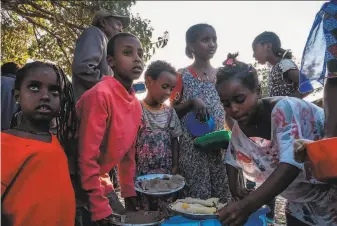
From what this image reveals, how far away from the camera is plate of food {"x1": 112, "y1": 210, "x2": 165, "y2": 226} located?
66.9 inches

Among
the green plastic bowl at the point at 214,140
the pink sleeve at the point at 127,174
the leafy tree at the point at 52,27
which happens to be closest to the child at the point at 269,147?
the green plastic bowl at the point at 214,140

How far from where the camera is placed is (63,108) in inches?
65.8

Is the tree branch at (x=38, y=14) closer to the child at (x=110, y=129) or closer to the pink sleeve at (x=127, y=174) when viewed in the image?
the child at (x=110, y=129)

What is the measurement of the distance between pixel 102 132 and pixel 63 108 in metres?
0.24

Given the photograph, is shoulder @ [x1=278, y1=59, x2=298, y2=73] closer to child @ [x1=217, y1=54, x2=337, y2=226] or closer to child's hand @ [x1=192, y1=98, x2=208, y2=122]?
child's hand @ [x1=192, y1=98, x2=208, y2=122]

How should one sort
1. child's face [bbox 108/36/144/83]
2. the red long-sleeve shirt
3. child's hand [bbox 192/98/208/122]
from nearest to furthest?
the red long-sleeve shirt < child's face [bbox 108/36/144/83] < child's hand [bbox 192/98/208/122]

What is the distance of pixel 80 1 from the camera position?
244 inches

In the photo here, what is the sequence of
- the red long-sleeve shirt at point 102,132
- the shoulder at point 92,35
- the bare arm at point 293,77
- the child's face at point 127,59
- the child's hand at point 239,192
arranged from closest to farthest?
the red long-sleeve shirt at point 102,132 < the child's hand at point 239,192 < the child's face at point 127,59 < the shoulder at point 92,35 < the bare arm at point 293,77

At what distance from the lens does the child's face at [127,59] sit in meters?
2.08

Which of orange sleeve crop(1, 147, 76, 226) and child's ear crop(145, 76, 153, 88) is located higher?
child's ear crop(145, 76, 153, 88)

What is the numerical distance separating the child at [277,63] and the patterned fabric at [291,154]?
166 centimetres

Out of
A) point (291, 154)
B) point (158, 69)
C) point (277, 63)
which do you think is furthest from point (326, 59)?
point (277, 63)

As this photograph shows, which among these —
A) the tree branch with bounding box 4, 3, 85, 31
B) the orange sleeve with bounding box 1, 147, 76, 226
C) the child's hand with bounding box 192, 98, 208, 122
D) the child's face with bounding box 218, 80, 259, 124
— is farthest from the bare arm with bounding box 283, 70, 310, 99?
the tree branch with bounding box 4, 3, 85, 31

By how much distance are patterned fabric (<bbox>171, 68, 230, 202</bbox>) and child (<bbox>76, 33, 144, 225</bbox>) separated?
66cm
